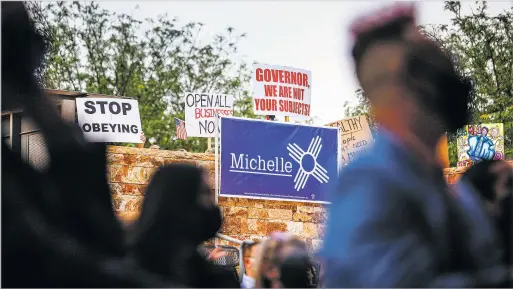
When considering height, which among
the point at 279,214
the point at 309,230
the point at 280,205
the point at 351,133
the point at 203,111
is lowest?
the point at 309,230

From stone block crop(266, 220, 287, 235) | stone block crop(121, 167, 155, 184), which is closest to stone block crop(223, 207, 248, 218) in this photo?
stone block crop(266, 220, 287, 235)

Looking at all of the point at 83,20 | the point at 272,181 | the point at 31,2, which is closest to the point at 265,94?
the point at 272,181

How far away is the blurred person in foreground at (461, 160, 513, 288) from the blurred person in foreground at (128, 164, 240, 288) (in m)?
0.57

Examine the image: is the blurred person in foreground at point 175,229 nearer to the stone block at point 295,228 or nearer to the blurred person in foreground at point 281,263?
the blurred person in foreground at point 281,263

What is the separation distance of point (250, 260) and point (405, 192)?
0.67 meters

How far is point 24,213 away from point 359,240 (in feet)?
2.10

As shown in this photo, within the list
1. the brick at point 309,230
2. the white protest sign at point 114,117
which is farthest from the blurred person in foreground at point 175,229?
the brick at point 309,230

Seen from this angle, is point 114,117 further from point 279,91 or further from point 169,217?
point 169,217

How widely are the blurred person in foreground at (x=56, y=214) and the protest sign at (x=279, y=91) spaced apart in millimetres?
9892

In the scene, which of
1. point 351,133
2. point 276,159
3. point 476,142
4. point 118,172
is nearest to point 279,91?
point 351,133

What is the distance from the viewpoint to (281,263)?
1929 millimetres

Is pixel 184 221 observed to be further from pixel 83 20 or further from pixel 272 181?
pixel 83 20

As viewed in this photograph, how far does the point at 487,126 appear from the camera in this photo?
43.2 feet

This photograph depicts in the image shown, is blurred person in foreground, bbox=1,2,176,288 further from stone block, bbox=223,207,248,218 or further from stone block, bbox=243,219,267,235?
stone block, bbox=243,219,267,235
